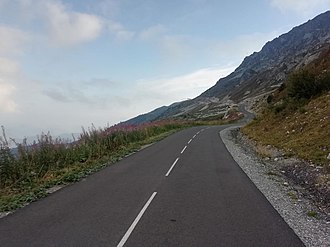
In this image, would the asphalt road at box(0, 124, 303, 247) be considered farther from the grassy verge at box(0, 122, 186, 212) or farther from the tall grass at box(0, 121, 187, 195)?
the tall grass at box(0, 121, 187, 195)

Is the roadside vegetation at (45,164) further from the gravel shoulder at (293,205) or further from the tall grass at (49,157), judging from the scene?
the gravel shoulder at (293,205)

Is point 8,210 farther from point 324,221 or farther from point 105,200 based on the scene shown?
point 324,221

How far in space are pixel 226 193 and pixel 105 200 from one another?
328 cm

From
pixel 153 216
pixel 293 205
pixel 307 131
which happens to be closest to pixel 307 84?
pixel 307 131

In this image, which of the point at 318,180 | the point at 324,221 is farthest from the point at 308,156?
the point at 324,221

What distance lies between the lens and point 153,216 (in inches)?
269

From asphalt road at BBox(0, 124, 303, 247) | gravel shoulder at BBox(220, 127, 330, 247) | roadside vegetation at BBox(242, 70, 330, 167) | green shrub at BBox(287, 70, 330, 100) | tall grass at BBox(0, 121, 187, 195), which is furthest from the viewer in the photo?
green shrub at BBox(287, 70, 330, 100)

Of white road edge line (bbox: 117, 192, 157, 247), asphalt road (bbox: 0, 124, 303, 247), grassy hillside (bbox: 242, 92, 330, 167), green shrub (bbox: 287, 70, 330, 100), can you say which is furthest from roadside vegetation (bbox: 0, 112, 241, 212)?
green shrub (bbox: 287, 70, 330, 100)

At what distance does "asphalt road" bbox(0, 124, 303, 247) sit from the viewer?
5562 millimetres

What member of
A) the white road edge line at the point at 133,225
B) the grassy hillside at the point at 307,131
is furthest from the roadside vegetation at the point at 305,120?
the white road edge line at the point at 133,225

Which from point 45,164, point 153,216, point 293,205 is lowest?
point 293,205

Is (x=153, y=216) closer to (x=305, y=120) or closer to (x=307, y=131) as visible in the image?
(x=307, y=131)

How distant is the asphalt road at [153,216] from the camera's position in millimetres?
5562

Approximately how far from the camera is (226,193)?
8.88 metres
